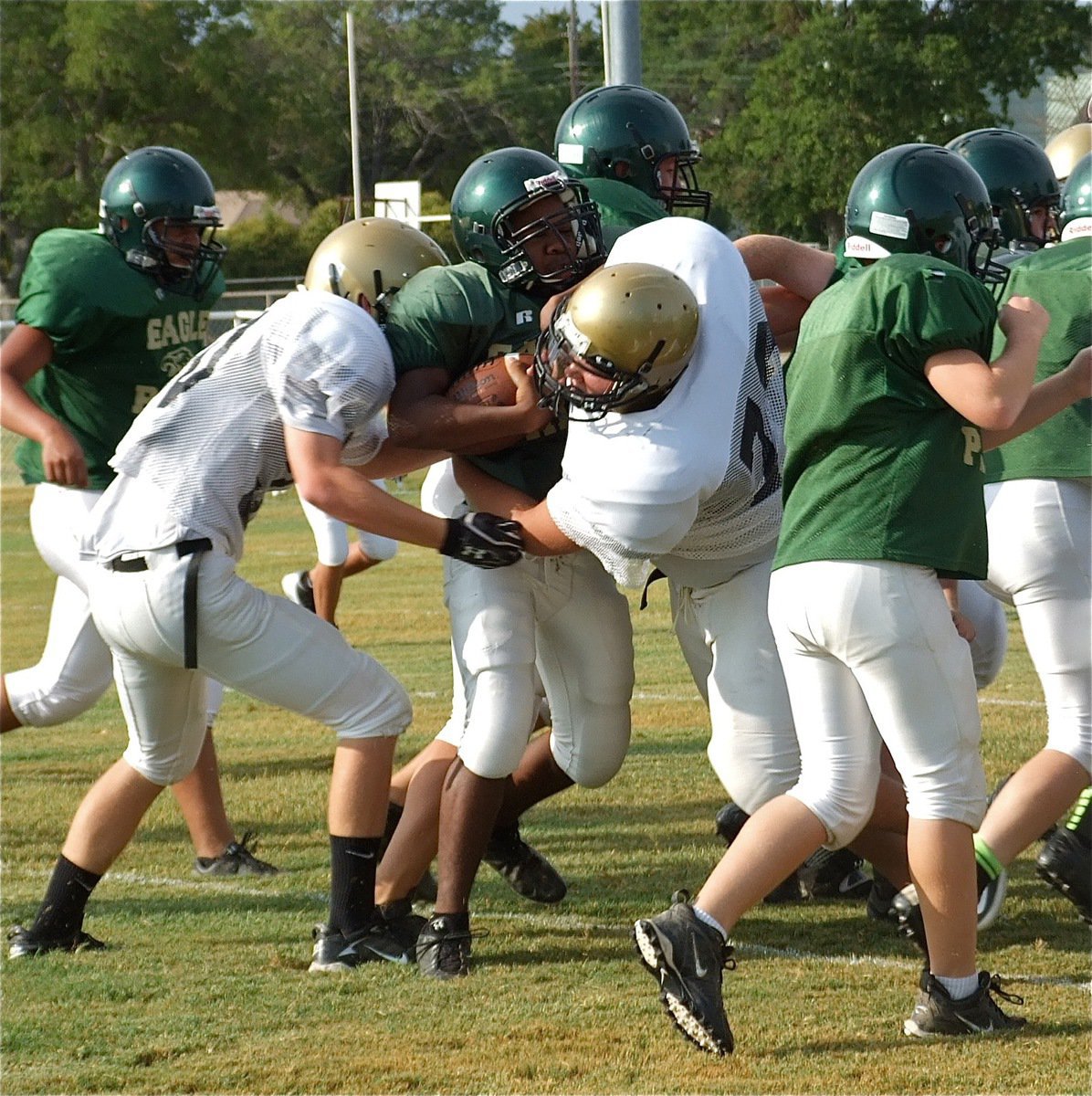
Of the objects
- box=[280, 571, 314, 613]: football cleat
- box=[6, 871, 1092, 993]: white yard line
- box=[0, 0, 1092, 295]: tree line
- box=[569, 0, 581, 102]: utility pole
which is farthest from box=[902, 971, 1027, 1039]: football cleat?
box=[569, 0, 581, 102]: utility pole

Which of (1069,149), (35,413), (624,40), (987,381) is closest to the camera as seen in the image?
(987,381)

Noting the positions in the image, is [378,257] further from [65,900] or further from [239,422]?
[65,900]

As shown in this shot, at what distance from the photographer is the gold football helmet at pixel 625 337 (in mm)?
3473

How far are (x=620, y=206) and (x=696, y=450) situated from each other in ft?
3.96

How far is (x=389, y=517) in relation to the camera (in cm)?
377

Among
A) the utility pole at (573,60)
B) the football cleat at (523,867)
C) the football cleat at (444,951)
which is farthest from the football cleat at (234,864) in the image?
the utility pole at (573,60)

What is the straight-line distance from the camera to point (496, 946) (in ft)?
14.1

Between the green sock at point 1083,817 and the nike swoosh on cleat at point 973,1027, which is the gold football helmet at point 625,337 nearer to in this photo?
the nike swoosh on cleat at point 973,1027

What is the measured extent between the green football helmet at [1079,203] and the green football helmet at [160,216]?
7.87 feet

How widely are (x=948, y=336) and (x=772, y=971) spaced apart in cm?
159

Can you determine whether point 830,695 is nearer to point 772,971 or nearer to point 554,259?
point 772,971

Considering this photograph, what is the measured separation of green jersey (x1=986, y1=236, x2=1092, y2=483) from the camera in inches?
167

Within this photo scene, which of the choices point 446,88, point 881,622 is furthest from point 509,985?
point 446,88

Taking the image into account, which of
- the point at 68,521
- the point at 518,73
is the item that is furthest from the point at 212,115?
the point at 68,521
